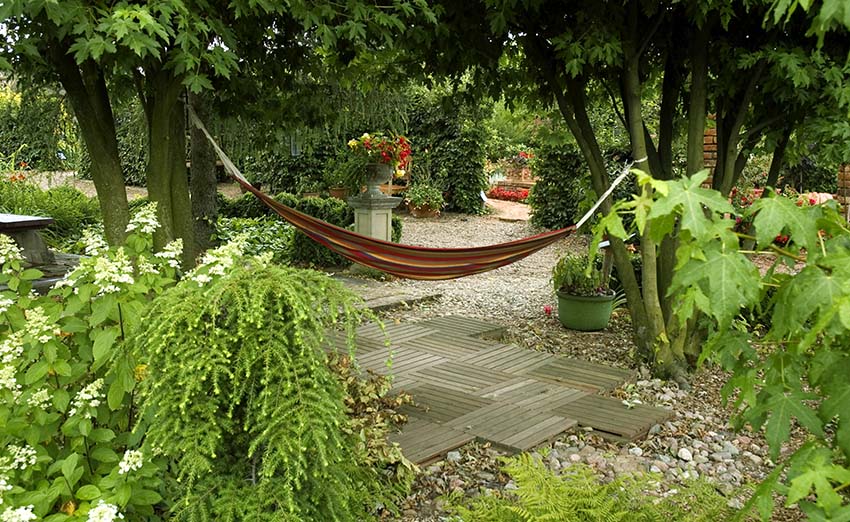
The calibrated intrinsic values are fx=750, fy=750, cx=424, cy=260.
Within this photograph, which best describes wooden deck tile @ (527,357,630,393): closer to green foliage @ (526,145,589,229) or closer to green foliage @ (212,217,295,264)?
green foliage @ (212,217,295,264)

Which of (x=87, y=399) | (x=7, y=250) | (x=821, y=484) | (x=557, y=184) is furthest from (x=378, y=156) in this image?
(x=821, y=484)

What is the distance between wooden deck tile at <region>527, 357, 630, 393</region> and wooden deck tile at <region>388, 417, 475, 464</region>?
37.0 inches

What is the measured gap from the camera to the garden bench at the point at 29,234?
478 centimetres

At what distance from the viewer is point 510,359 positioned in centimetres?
400

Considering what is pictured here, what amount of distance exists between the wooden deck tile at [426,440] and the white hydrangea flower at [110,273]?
1.20 meters

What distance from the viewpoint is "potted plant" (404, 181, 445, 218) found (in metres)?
10.8

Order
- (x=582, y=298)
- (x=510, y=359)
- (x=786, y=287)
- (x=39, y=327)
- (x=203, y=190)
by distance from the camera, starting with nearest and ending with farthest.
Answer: (x=786, y=287) < (x=39, y=327) < (x=510, y=359) < (x=582, y=298) < (x=203, y=190)

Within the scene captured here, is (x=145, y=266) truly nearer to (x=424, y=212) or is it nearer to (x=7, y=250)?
(x=7, y=250)

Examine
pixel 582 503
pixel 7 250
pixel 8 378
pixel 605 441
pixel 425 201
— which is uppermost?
pixel 7 250

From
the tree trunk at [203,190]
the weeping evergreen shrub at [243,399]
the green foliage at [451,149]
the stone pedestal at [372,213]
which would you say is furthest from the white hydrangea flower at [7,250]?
the green foliage at [451,149]

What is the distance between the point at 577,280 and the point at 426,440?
7.29 ft

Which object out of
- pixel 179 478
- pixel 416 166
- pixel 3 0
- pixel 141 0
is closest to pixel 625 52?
pixel 141 0

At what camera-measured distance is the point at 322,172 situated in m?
11.5

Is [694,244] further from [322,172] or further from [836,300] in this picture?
[322,172]
